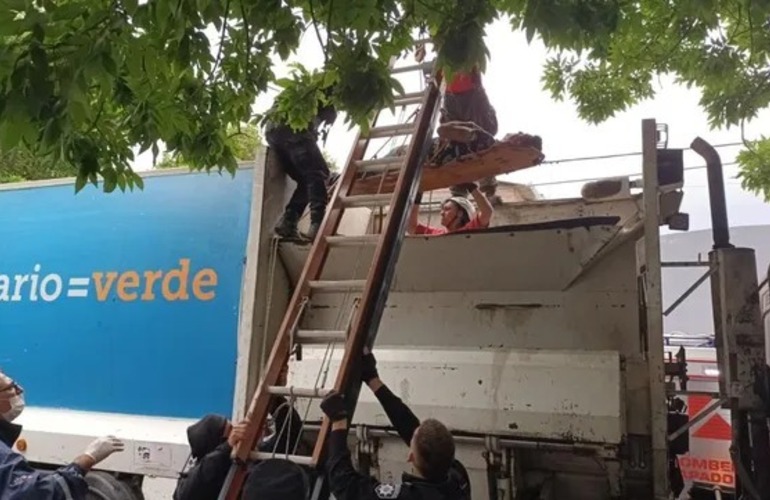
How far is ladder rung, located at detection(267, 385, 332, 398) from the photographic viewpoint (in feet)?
9.16

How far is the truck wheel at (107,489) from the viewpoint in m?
3.71

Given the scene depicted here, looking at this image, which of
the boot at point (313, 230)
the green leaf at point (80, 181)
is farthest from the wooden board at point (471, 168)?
the green leaf at point (80, 181)

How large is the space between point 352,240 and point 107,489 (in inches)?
74.8

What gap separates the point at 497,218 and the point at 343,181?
102cm

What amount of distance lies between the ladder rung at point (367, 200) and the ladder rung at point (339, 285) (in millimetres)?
456

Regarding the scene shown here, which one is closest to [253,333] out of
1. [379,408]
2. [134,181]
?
[379,408]

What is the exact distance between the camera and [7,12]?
1683 millimetres

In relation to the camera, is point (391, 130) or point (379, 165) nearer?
point (379, 165)

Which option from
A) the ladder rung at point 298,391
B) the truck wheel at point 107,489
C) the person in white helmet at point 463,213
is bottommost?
the truck wheel at point 107,489

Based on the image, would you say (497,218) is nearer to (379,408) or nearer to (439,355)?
(439,355)

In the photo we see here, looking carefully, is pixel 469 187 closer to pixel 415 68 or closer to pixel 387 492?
pixel 415 68

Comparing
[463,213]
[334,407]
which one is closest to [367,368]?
[334,407]

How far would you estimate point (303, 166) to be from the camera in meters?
3.89

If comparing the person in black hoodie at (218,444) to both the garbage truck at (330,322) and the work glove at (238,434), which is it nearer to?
the work glove at (238,434)
